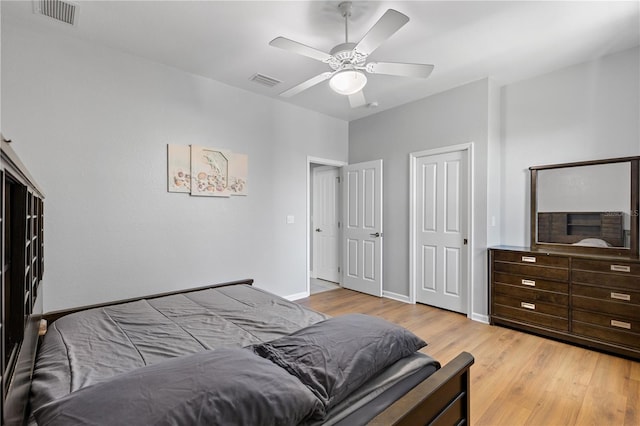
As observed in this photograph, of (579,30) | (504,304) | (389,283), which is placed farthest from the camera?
(389,283)

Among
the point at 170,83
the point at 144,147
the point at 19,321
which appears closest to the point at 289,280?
the point at 144,147

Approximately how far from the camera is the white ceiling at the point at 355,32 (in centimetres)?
224

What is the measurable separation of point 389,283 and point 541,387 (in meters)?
2.38

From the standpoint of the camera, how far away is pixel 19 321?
3.48ft

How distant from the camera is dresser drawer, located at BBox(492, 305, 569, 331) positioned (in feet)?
9.55

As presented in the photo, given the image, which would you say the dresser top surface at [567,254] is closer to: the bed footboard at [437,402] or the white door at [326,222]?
the bed footboard at [437,402]

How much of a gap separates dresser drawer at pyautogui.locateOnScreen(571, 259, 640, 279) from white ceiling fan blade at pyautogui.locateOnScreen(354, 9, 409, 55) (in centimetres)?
267

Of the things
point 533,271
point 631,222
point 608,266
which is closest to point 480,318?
point 533,271

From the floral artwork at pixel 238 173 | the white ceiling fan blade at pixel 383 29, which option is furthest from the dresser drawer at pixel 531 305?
the floral artwork at pixel 238 173

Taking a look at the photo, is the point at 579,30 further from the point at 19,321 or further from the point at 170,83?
the point at 19,321

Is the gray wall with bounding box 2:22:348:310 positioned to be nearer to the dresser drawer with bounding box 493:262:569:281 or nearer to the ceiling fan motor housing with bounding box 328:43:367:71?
the ceiling fan motor housing with bounding box 328:43:367:71

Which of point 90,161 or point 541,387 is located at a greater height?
point 90,161

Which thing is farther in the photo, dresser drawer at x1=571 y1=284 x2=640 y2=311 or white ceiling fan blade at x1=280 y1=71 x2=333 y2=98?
dresser drawer at x1=571 y1=284 x2=640 y2=311

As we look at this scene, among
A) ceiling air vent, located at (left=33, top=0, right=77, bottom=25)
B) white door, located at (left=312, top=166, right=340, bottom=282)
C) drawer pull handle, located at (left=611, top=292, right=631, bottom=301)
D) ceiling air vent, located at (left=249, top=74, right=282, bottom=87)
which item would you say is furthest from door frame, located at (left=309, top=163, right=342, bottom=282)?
ceiling air vent, located at (left=33, top=0, right=77, bottom=25)
